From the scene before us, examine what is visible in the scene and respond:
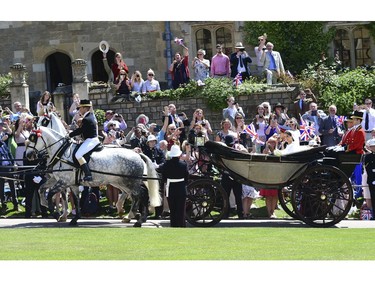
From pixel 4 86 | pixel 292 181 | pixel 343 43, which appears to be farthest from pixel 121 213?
pixel 343 43

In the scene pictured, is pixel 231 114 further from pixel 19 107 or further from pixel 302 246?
pixel 302 246

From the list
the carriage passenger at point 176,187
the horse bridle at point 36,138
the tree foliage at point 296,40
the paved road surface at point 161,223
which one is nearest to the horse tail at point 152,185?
the paved road surface at point 161,223

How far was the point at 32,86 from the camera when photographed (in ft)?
124

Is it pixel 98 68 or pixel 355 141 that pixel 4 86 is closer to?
pixel 98 68

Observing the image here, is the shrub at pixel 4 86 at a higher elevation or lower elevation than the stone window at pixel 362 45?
lower

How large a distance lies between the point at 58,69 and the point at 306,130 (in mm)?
13488

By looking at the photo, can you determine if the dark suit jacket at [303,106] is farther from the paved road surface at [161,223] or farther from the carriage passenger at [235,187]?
the paved road surface at [161,223]

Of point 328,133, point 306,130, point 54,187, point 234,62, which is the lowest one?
point 54,187

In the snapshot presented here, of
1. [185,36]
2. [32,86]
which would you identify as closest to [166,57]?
[185,36]

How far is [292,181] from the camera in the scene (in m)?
22.6

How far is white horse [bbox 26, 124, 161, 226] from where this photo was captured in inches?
911

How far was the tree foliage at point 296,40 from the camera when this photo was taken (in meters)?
35.8

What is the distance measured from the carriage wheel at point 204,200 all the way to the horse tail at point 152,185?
817 millimetres

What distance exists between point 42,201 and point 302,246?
6.71 metres
